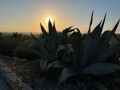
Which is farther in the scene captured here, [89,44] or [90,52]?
[90,52]

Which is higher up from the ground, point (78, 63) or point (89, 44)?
point (89, 44)

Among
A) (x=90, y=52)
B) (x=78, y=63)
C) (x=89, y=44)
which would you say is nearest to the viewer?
(x=89, y=44)

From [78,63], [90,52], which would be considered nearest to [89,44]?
[90,52]

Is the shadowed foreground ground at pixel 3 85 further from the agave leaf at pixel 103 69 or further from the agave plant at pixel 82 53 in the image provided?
the agave leaf at pixel 103 69

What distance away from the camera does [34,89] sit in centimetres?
297

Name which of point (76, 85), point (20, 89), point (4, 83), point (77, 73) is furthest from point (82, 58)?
point (4, 83)

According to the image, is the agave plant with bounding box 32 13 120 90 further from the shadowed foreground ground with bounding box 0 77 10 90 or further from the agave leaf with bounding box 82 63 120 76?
the shadowed foreground ground with bounding box 0 77 10 90

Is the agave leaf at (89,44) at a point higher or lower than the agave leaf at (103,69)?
higher

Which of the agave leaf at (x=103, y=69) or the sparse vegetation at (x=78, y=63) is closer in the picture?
the agave leaf at (x=103, y=69)

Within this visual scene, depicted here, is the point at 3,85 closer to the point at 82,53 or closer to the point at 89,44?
the point at 82,53

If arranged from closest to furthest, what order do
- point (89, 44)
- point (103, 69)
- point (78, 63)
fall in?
point (103, 69), point (89, 44), point (78, 63)

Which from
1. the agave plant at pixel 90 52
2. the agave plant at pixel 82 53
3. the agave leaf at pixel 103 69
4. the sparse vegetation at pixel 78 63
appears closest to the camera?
the agave leaf at pixel 103 69

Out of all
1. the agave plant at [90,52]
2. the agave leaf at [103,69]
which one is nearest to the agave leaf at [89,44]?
the agave plant at [90,52]

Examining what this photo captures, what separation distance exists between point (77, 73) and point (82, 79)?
0.55 ft
